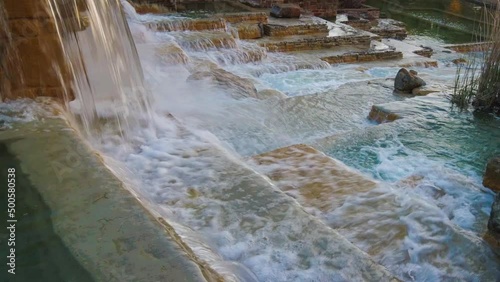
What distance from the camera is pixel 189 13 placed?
8.33 metres

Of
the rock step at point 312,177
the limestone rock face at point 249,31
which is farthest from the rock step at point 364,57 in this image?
the rock step at point 312,177

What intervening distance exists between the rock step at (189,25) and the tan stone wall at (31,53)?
4.38 metres

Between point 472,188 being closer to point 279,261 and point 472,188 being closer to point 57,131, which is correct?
point 279,261

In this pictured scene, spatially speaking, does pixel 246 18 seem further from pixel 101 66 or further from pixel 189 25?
pixel 101 66

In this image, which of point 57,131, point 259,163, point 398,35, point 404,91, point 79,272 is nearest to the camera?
point 79,272

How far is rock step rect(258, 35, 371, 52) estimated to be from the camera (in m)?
7.50

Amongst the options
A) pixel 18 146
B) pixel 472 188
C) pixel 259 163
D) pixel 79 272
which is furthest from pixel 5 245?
pixel 472 188

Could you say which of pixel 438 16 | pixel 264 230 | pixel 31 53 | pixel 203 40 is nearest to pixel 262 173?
pixel 264 230

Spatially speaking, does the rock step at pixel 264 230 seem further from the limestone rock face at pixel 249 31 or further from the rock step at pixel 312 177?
the limestone rock face at pixel 249 31

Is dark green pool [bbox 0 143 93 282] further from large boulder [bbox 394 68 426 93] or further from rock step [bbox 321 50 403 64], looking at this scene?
rock step [bbox 321 50 403 64]

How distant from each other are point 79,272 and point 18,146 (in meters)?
1.00

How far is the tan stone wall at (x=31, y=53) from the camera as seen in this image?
9.23ft

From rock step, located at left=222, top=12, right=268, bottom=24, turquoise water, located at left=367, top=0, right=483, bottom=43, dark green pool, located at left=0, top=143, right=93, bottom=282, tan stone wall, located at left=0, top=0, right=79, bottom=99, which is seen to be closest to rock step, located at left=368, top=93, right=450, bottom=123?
tan stone wall, located at left=0, top=0, right=79, bottom=99

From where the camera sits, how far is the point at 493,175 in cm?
324
